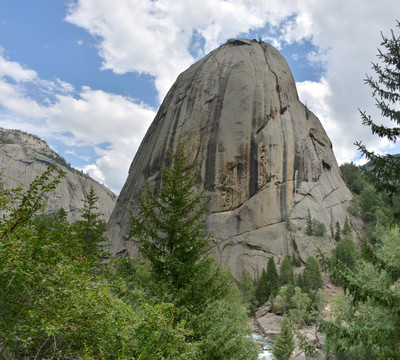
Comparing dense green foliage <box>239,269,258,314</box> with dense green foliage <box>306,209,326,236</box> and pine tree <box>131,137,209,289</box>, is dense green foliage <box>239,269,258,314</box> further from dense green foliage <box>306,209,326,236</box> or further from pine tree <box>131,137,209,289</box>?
pine tree <box>131,137,209,289</box>

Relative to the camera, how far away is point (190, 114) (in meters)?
53.4

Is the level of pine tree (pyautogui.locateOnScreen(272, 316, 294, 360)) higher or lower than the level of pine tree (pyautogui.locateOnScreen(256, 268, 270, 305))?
lower

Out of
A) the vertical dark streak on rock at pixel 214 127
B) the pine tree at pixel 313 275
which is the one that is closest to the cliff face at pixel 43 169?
the vertical dark streak on rock at pixel 214 127

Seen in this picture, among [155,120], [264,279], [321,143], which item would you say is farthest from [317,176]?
[155,120]

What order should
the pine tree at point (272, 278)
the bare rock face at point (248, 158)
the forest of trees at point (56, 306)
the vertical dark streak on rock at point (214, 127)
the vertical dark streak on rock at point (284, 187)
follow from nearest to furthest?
the forest of trees at point (56, 306), the pine tree at point (272, 278), the bare rock face at point (248, 158), the vertical dark streak on rock at point (284, 187), the vertical dark streak on rock at point (214, 127)

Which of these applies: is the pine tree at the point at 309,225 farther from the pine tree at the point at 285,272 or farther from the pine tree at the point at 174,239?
the pine tree at the point at 174,239

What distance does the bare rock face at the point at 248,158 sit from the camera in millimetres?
46875

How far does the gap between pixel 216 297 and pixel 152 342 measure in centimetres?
441

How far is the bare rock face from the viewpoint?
46.9 meters

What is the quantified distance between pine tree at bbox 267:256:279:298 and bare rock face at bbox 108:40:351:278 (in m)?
1.99

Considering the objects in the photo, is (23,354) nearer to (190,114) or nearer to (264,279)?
(264,279)

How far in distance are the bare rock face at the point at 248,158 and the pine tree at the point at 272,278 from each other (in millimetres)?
1990

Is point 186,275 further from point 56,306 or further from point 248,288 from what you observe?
point 248,288

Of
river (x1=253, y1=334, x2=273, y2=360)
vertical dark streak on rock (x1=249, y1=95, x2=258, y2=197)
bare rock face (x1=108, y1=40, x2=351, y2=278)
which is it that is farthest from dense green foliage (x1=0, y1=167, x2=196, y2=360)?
vertical dark streak on rock (x1=249, y1=95, x2=258, y2=197)
